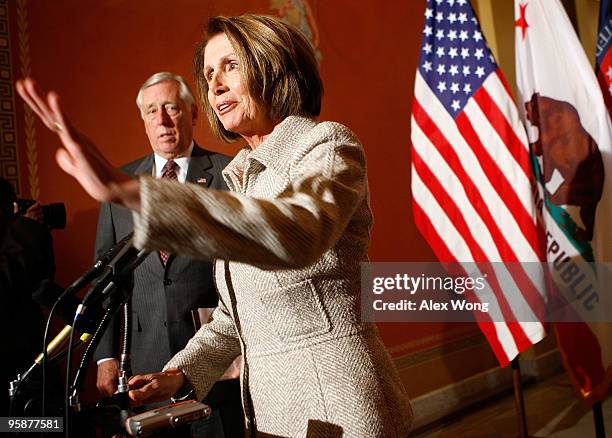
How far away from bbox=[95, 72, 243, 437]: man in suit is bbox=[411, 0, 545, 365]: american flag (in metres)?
1.15

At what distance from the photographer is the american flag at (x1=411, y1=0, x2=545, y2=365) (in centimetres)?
302

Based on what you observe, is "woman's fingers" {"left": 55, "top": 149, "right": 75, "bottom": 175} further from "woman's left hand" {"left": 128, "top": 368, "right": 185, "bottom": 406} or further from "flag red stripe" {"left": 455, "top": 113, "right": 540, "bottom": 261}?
"flag red stripe" {"left": 455, "top": 113, "right": 540, "bottom": 261}

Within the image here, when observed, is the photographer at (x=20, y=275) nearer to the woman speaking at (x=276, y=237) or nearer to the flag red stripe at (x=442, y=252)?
the woman speaking at (x=276, y=237)

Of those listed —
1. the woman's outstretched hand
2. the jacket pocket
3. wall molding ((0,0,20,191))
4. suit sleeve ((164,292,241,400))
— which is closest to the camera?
the woman's outstretched hand

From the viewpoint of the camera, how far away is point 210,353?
1495 millimetres

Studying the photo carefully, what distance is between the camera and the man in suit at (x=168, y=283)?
2.45 meters

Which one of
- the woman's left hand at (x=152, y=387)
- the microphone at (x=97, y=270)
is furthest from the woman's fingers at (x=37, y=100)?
the woman's left hand at (x=152, y=387)

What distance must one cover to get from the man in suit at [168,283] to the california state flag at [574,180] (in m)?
1.59

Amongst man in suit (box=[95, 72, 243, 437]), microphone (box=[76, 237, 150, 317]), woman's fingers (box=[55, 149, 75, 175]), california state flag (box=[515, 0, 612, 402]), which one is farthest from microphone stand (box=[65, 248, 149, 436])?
california state flag (box=[515, 0, 612, 402])

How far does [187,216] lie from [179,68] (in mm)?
2696

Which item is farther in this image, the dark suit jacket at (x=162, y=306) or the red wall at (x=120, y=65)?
the red wall at (x=120, y=65)

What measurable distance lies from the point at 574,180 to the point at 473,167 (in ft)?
1.55

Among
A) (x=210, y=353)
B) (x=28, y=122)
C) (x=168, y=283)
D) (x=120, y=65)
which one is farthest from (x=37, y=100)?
(x=120, y=65)

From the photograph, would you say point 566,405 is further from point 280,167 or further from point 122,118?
point 280,167
